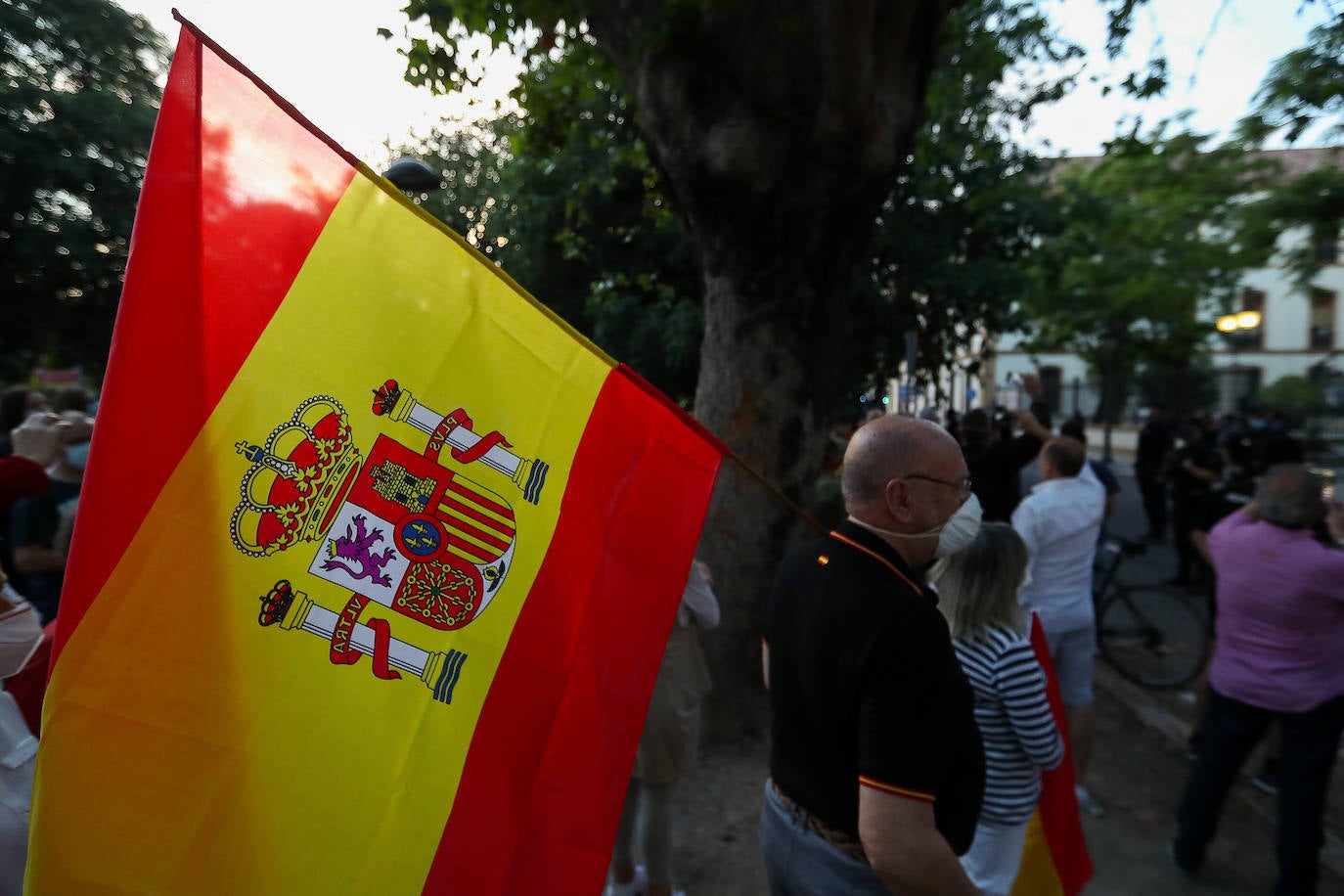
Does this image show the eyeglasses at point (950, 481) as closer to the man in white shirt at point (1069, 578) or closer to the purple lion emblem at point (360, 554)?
the purple lion emblem at point (360, 554)

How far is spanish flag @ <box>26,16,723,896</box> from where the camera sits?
134 cm

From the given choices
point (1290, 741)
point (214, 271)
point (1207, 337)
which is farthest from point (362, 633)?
point (1207, 337)

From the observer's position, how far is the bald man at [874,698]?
5.21ft

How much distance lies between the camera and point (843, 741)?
1740mm

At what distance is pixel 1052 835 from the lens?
9.26 ft

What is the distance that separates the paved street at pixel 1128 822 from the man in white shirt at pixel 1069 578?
0.31 m

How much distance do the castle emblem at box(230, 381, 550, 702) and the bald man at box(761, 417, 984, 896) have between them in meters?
0.66

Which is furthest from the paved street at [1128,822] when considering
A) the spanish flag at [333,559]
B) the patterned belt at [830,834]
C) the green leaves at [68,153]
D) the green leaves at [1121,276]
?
the green leaves at [68,153]

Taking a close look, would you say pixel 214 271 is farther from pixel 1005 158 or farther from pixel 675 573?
pixel 1005 158

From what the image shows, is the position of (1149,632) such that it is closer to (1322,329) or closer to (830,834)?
(830,834)

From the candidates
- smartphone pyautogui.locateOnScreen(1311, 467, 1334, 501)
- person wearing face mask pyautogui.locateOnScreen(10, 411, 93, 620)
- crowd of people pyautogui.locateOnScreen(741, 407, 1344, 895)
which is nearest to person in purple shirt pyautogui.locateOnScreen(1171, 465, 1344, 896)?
crowd of people pyautogui.locateOnScreen(741, 407, 1344, 895)

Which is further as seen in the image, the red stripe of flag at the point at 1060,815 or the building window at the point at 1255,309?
the building window at the point at 1255,309

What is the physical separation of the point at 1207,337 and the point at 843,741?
33.1 metres

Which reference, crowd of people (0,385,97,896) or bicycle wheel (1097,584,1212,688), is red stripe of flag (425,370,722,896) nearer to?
crowd of people (0,385,97,896)
